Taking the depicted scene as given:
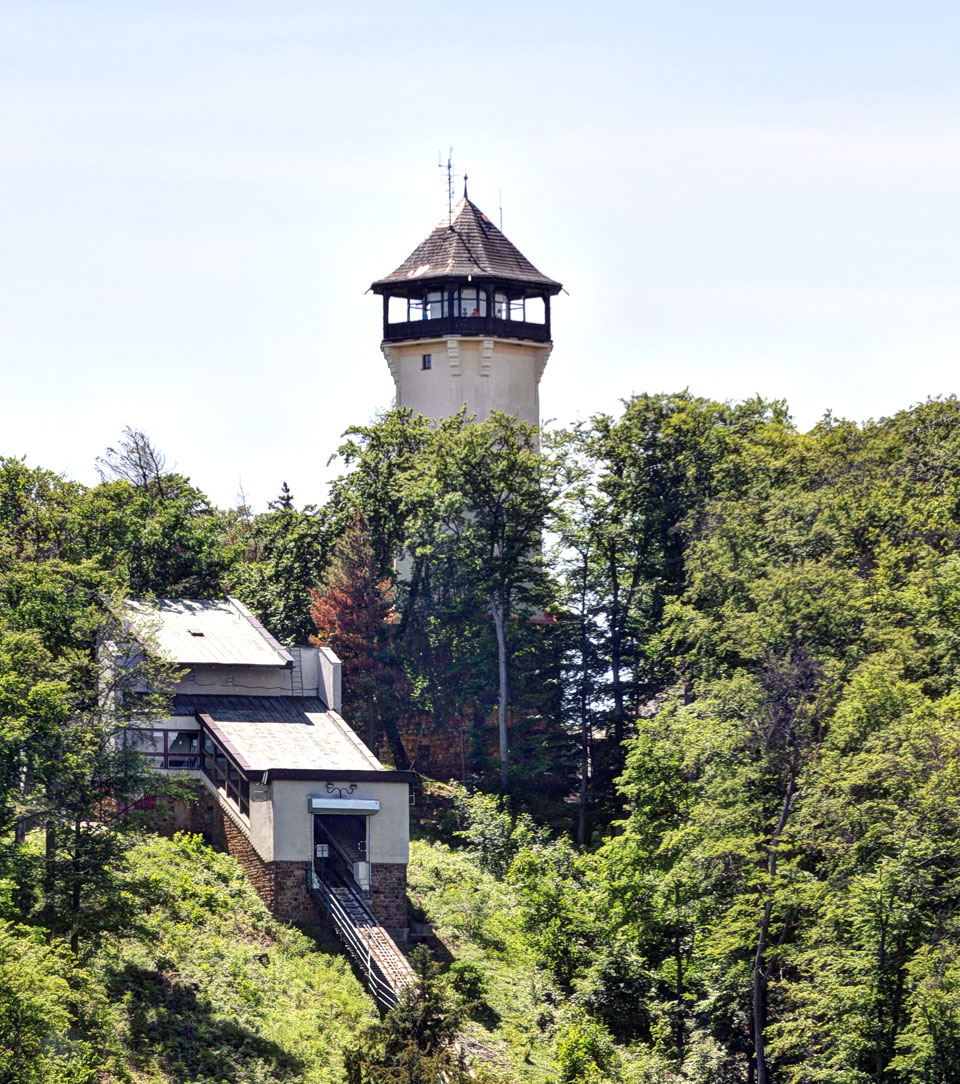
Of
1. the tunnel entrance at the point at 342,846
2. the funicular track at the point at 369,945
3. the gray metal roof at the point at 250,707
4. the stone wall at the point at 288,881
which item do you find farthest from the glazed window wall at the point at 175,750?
the funicular track at the point at 369,945

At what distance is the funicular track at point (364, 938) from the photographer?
164 feet

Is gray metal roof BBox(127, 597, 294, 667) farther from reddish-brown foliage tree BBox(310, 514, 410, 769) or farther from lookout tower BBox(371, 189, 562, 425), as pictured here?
lookout tower BBox(371, 189, 562, 425)

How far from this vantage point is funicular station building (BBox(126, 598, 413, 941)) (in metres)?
53.8

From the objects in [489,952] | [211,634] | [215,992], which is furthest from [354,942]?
[211,634]

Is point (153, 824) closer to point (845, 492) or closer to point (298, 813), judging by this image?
point (298, 813)

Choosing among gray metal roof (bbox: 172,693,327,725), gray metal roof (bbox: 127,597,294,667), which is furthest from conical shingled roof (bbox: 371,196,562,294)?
gray metal roof (bbox: 172,693,327,725)

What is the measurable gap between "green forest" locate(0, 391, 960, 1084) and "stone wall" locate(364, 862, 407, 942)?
5.17ft

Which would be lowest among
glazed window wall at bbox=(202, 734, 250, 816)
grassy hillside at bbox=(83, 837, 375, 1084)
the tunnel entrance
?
grassy hillside at bbox=(83, 837, 375, 1084)

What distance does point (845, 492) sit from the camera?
214 feet

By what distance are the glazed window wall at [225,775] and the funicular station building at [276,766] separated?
0.14 ft

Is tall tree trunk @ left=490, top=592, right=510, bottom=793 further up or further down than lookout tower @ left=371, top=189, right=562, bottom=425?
further down

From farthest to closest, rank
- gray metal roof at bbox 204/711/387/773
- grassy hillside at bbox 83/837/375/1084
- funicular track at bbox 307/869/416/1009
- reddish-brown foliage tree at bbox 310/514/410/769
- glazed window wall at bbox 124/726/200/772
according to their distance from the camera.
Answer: reddish-brown foliage tree at bbox 310/514/410/769
glazed window wall at bbox 124/726/200/772
gray metal roof at bbox 204/711/387/773
funicular track at bbox 307/869/416/1009
grassy hillside at bbox 83/837/375/1084

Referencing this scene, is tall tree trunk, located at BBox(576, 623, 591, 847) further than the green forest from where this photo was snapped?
Yes

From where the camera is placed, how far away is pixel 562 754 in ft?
223
